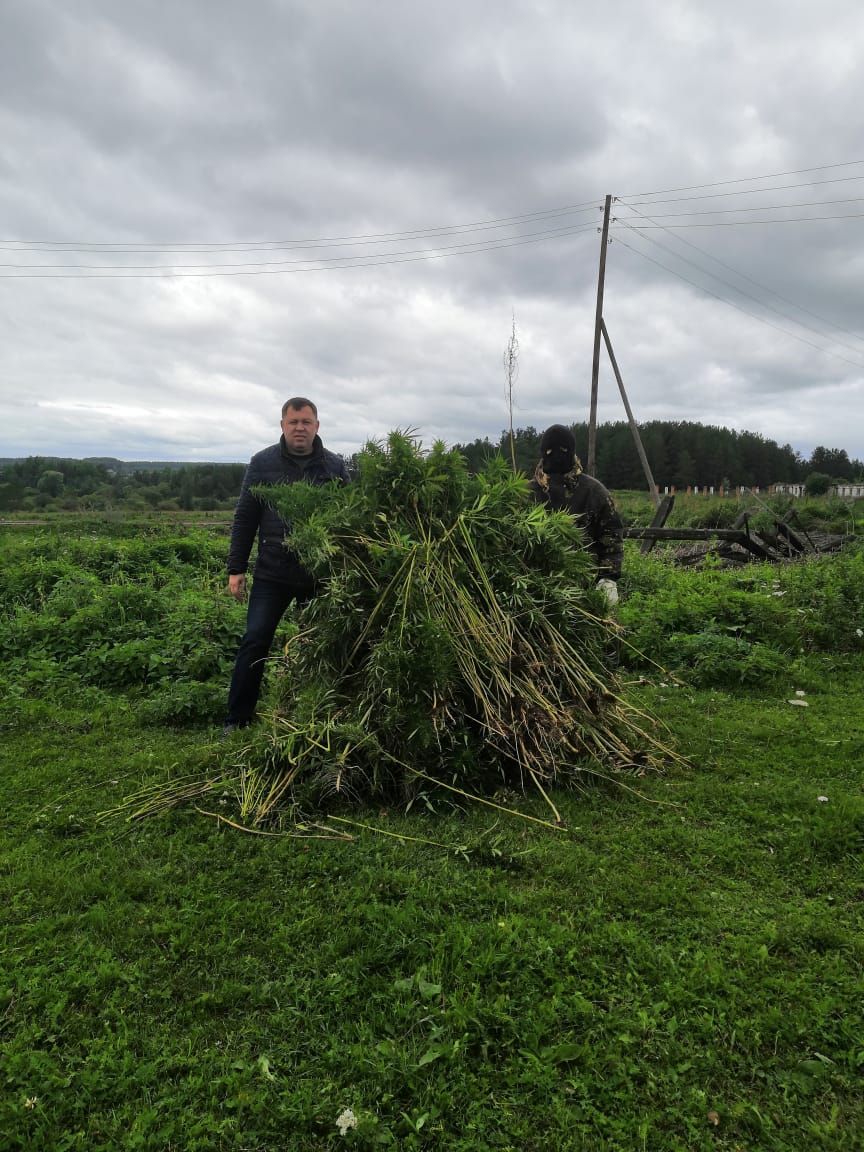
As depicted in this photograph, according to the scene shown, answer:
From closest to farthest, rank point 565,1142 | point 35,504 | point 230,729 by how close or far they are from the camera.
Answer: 1. point 565,1142
2. point 230,729
3. point 35,504

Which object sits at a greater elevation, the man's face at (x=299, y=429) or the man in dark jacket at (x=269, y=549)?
the man's face at (x=299, y=429)

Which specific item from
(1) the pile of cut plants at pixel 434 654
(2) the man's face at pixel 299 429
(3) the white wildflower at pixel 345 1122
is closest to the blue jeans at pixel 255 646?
(1) the pile of cut plants at pixel 434 654

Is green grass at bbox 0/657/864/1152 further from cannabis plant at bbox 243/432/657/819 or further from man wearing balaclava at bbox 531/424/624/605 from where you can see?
man wearing balaclava at bbox 531/424/624/605

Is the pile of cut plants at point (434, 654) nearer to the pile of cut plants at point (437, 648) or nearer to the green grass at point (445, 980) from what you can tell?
the pile of cut plants at point (437, 648)

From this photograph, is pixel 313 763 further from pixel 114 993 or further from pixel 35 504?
pixel 35 504

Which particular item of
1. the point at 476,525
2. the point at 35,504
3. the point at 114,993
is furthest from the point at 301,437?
the point at 35,504

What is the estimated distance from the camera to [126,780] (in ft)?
12.4

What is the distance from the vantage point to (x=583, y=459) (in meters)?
28.5

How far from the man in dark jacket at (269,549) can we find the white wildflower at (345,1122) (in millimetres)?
2799

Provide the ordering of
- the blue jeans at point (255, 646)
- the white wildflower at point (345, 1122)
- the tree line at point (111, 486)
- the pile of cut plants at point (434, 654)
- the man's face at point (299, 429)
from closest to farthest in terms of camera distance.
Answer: the white wildflower at point (345, 1122) < the pile of cut plants at point (434, 654) < the blue jeans at point (255, 646) < the man's face at point (299, 429) < the tree line at point (111, 486)

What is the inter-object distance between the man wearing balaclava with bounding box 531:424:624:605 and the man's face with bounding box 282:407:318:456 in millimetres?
1753

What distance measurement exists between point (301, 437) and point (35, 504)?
34154mm

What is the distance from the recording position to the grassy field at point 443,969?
1.75 m

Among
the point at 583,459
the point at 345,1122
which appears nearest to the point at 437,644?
the point at 345,1122
